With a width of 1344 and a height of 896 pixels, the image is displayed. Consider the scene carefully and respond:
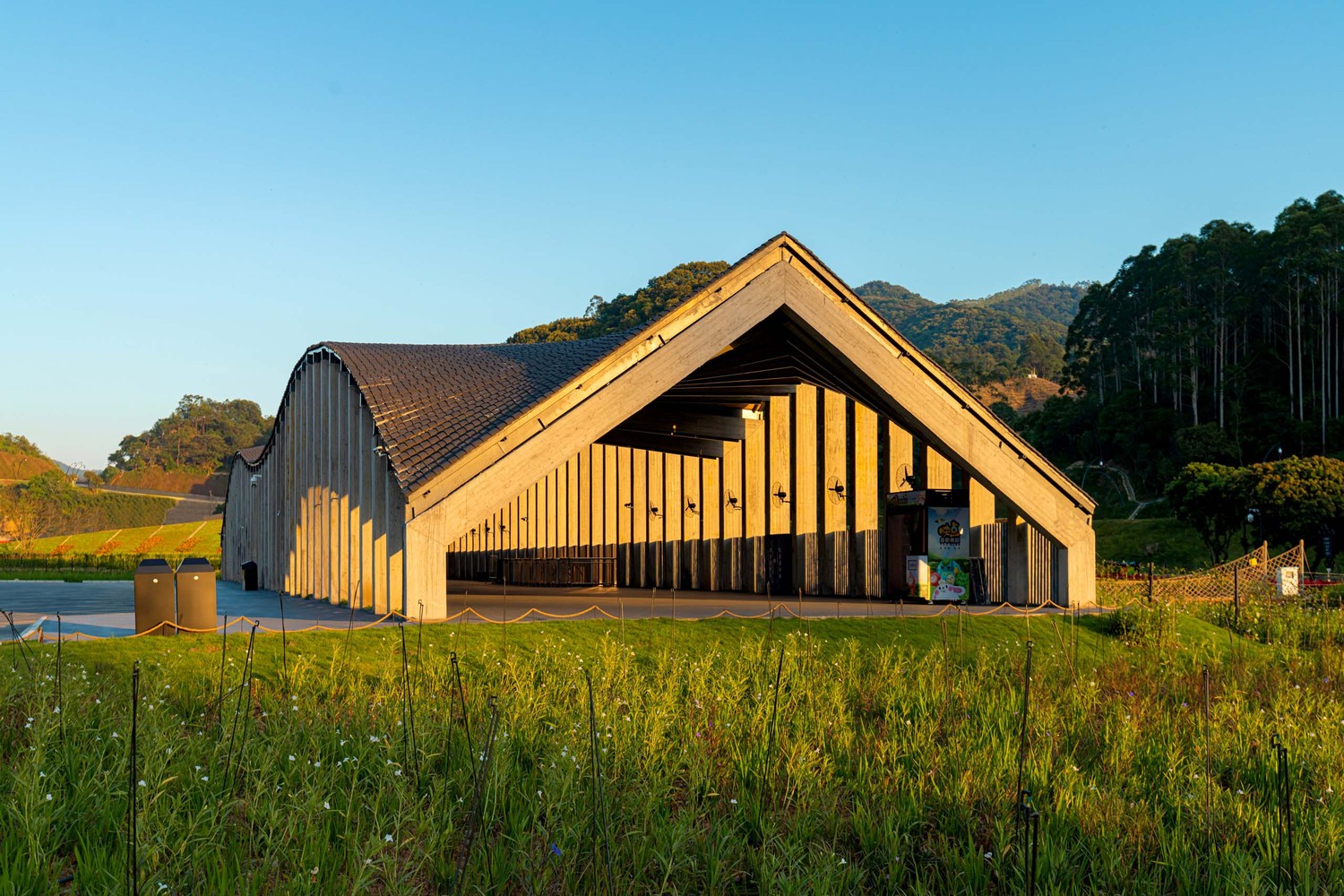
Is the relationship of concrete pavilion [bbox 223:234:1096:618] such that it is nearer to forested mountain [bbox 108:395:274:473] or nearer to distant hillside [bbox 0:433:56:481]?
distant hillside [bbox 0:433:56:481]

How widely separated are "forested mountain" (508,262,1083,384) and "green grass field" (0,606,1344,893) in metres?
18.7

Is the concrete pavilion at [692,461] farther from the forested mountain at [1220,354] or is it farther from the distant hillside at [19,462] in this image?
the distant hillside at [19,462]

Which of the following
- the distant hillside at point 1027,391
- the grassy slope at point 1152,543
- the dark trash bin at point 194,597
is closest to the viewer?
A: the dark trash bin at point 194,597

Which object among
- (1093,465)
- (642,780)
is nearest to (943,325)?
(1093,465)

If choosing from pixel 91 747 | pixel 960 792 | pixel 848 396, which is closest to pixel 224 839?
pixel 91 747

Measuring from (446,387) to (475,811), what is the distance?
17.0 metres

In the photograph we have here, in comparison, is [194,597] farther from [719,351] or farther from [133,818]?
[133,818]

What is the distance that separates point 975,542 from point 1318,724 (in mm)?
12414

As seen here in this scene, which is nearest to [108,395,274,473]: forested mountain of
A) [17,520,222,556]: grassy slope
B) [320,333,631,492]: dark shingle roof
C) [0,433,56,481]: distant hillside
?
[0,433,56,481]: distant hillside

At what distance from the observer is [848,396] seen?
2352cm

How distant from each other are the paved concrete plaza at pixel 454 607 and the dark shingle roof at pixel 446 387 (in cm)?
266

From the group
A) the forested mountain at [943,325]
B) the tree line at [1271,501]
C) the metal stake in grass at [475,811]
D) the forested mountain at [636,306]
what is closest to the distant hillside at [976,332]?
the forested mountain at [943,325]

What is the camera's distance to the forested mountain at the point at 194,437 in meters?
114

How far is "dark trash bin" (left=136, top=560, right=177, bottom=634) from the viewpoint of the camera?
13.1 meters
